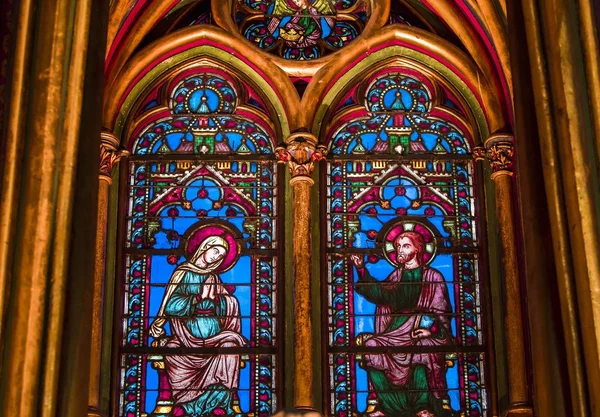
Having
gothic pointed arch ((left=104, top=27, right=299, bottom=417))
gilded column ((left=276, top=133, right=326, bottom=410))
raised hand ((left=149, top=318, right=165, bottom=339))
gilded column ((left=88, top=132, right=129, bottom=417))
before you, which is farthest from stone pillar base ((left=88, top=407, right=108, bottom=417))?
gilded column ((left=276, top=133, right=326, bottom=410))

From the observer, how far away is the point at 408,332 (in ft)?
27.6

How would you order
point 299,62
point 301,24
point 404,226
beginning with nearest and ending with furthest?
point 404,226
point 299,62
point 301,24

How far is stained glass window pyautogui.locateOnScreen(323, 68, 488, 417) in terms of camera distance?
8.29m

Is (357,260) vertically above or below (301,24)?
below

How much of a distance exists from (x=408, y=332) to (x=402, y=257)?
20.6 inches

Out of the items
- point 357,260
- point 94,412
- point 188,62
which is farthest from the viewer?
point 188,62

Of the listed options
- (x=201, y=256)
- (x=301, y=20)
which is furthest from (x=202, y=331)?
(x=301, y=20)

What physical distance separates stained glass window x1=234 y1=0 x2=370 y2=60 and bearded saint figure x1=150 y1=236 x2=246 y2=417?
1.53 m

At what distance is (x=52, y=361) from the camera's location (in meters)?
4.75

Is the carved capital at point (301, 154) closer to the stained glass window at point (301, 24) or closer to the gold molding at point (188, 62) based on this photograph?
the gold molding at point (188, 62)

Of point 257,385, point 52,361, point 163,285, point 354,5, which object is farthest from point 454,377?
point 52,361

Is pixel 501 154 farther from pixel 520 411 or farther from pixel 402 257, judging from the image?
pixel 520 411

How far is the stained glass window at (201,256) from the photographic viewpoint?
827cm

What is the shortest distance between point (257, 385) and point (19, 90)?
364 cm
